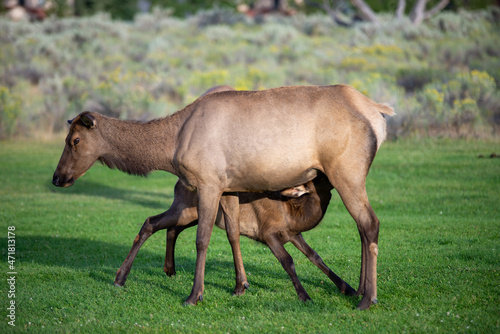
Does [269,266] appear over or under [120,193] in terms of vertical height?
over

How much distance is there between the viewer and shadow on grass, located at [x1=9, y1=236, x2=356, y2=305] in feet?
22.6

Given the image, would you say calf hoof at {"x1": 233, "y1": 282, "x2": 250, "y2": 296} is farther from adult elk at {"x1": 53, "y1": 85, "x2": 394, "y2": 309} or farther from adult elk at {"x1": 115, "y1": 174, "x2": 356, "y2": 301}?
adult elk at {"x1": 115, "y1": 174, "x2": 356, "y2": 301}

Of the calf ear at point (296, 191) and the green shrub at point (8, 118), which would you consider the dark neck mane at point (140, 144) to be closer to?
the calf ear at point (296, 191)

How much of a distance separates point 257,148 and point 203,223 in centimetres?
100

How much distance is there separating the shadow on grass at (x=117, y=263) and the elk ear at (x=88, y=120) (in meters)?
1.92

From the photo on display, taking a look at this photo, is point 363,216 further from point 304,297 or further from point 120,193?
point 120,193

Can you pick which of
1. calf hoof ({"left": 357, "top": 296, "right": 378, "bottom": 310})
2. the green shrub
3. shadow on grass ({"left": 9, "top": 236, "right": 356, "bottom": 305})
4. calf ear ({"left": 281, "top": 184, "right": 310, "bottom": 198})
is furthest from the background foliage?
calf hoof ({"left": 357, "top": 296, "right": 378, "bottom": 310})

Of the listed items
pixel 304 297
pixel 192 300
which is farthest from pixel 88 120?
pixel 304 297

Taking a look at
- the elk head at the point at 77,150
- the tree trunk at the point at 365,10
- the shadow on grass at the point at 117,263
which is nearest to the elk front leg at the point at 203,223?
the shadow on grass at the point at 117,263

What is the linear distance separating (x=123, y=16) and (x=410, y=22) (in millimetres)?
21643

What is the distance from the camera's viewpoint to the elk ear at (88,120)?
21.1 feet

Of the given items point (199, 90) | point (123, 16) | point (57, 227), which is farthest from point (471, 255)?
point (123, 16)

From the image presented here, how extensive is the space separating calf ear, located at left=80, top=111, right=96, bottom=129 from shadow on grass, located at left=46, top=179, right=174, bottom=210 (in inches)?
214

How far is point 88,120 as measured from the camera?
6469mm
